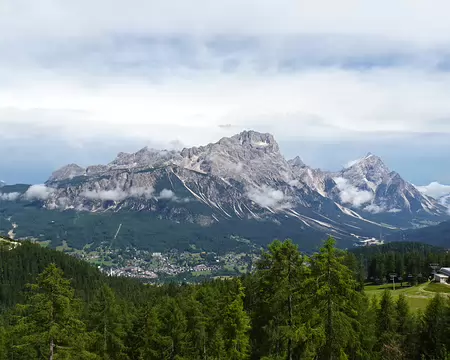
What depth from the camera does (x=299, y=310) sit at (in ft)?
135

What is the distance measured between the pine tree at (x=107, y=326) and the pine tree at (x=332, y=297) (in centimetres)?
3952

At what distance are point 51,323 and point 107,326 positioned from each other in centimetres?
3333

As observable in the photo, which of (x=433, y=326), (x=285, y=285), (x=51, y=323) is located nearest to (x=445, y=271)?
(x=433, y=326)

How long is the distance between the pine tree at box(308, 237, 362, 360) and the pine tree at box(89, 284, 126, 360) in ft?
130

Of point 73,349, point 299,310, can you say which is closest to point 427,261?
point 299,310

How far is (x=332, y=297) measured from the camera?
1471 inches

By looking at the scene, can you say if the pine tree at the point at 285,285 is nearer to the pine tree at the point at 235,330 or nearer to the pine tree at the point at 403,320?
the pine tree at the point at 235,330

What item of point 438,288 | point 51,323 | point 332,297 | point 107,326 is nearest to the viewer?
point 51,323

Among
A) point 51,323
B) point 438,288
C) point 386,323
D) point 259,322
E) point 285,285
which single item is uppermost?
point 285,285

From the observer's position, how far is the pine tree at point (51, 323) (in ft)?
119

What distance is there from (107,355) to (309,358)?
3734 centimetres

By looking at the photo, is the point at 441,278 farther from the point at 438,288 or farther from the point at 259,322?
the point at 259,322

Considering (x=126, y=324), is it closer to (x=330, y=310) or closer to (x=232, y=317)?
(x=232, y=317)

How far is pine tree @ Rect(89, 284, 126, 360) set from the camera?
66.3 m
